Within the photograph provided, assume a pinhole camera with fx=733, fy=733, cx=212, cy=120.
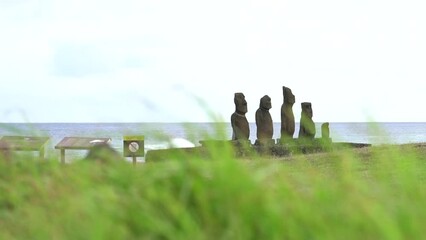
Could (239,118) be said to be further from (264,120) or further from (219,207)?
(219,207)

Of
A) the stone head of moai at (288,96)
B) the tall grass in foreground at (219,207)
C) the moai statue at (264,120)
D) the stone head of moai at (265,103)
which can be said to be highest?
the stone head of moai at (288,96)

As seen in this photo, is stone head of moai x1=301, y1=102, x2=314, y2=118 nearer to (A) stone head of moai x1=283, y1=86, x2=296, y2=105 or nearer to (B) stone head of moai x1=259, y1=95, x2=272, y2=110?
(A) stone head of moai x1=283, y1=86, x2=296, y2=105

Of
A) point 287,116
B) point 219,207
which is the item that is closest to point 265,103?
point 287,116

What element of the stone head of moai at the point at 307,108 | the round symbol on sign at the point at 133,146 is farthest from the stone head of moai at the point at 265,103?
the round symbol on sign at the point at 133,146

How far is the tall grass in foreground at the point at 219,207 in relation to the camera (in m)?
2.33

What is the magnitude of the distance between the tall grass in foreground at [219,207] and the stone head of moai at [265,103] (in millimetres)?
14557

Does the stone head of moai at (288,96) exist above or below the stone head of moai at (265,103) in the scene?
above

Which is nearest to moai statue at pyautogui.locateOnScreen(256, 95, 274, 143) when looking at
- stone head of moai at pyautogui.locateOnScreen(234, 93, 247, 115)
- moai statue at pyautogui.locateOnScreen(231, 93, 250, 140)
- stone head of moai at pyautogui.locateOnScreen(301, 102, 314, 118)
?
moai statue at pyautogui.locateOnScreen(231, 93, 250, 140)

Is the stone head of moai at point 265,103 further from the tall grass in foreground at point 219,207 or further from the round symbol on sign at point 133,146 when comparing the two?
the tall grass in foreground at point 219,207

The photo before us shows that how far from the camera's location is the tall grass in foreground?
7.64 ft

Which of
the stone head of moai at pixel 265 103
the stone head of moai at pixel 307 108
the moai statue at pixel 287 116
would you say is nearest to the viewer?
the stone head of moai at pixel 265 103

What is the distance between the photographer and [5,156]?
13.5ft

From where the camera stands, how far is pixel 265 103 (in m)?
17.6

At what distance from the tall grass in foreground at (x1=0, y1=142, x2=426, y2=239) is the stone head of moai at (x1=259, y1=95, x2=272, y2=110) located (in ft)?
47.8
